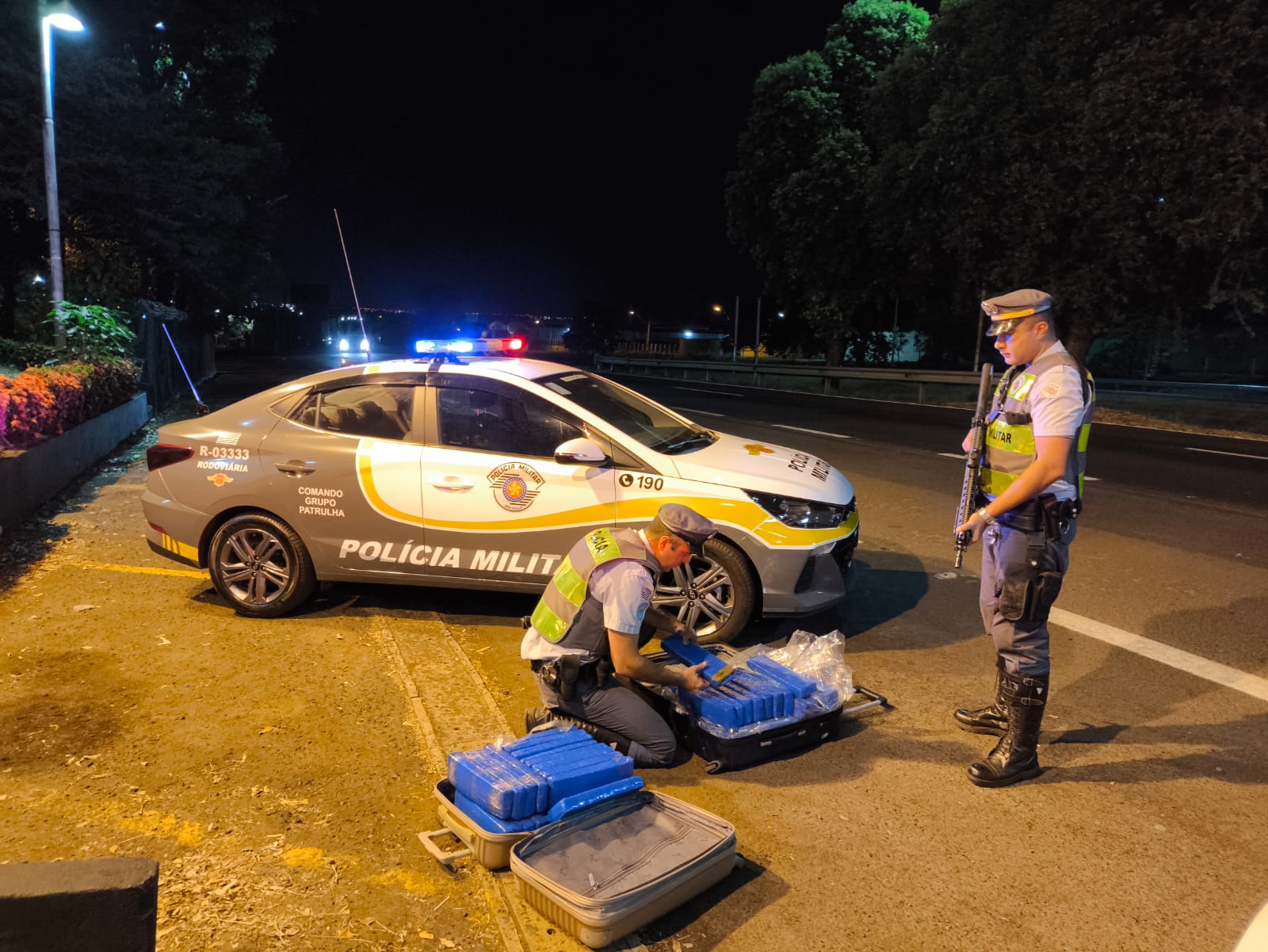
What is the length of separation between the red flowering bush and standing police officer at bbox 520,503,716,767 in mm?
6729

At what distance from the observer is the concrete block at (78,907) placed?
73.6 inches

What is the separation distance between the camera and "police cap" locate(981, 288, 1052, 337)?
12.6 feet

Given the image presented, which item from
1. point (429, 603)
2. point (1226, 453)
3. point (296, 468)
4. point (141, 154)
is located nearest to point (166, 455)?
point (296, 468)

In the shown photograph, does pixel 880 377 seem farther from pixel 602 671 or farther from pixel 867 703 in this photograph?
pixel 602 671

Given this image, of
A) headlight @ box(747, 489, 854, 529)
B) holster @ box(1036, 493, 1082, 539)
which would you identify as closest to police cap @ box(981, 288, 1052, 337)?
holster @ box(1036, 493, 1082, 539)

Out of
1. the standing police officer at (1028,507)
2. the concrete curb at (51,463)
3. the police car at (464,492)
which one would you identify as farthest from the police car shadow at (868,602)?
the concrete curb at (51,463)

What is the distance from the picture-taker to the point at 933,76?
24266 millimetres

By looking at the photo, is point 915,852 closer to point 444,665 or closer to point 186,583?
point 444,665

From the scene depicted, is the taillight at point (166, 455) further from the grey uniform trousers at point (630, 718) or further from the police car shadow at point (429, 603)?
the grey uniform trousers at point (630, 718)

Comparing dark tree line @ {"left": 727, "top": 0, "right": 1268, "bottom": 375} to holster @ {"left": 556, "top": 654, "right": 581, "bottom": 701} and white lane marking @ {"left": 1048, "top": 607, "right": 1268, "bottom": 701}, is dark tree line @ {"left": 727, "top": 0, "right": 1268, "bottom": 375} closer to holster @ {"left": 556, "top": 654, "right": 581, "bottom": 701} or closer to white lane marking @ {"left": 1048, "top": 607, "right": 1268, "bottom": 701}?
white lane marking @ {"left": 1048, "top": 607, "right": 1268, "bottom": 701}

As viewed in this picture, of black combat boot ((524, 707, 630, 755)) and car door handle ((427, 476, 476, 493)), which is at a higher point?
car door handle ((427, 476, 476, 493))

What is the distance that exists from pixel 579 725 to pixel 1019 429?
7.40ft

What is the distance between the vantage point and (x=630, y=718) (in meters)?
3.85

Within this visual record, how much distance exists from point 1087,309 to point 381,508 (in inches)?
739
